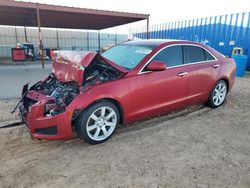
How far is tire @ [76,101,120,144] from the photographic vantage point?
314 centimetres

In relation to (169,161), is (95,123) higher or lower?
higher

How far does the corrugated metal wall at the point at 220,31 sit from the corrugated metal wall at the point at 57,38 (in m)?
13.4

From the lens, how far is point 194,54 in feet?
14.4

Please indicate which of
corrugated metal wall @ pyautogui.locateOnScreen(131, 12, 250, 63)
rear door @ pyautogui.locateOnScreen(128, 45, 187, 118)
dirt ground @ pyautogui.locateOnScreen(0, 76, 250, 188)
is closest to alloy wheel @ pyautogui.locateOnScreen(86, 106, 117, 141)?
dirt ground @ pyautogui.locateOnScreen(0, 76, 250, 188)

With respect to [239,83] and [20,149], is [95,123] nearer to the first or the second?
[20,149]

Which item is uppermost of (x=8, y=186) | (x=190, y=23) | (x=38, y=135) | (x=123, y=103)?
(x=190, y=23)

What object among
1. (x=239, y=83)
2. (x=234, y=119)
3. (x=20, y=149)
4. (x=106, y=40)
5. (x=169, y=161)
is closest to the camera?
(x=169, y=161)

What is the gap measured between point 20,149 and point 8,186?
858 mm

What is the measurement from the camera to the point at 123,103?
3428 mm

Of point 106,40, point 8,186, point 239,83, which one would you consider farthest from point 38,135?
point 106,40

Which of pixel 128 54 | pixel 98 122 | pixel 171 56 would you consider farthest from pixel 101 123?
pixel 171 56

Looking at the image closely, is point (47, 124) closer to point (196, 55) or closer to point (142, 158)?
point (142, 158)

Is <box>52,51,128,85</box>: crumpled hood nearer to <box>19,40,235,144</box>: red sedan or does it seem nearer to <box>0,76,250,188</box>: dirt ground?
<box>19,40,235,144</box>: red sedan

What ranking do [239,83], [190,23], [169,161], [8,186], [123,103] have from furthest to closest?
[190,23] < [239,83] < [123,103] < [169,161] < [8,186]
